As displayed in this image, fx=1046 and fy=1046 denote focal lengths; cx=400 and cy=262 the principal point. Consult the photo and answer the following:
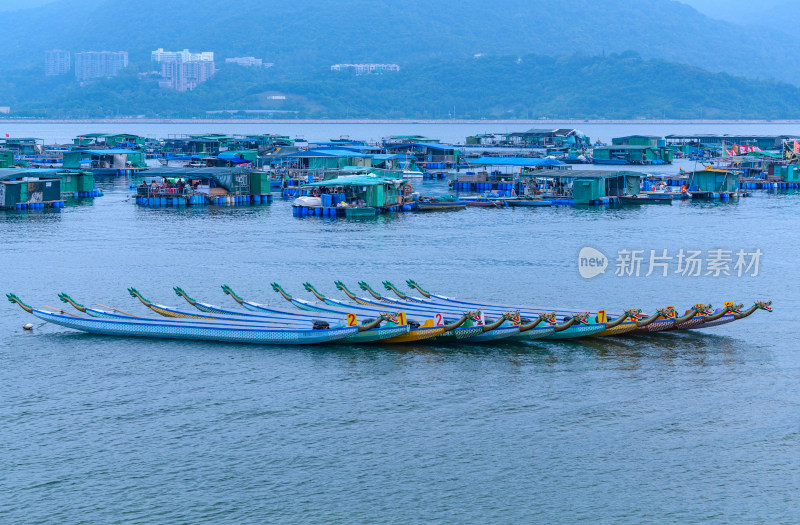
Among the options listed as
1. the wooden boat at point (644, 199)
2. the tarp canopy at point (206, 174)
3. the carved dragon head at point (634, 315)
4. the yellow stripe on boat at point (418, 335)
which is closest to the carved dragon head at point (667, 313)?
the carved dragon head at point (634, 315)

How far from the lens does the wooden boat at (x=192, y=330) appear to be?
3866cm

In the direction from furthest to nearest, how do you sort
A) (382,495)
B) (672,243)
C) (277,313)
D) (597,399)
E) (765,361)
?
(672,243)
(277,313)
(765,361)
(597,399)
(382,495)

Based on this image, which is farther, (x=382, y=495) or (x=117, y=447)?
(x=117, y=447)

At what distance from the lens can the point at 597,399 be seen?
33031 mm

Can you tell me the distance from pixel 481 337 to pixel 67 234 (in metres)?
41.3

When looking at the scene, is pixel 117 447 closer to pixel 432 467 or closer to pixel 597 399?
pixel 432 467

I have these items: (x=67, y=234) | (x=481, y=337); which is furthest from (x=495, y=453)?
(x=67, y=234)

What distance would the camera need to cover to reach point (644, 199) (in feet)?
301

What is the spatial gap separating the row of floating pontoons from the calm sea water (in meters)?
0.57

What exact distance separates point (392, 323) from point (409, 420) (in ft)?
25.2

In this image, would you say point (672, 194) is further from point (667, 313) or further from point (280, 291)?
point (280, 291)

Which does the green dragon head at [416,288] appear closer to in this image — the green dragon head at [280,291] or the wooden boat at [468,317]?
the wooden boat at [468,317]

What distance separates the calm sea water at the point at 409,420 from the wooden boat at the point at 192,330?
53 cm

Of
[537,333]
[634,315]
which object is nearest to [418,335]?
[537,333]
